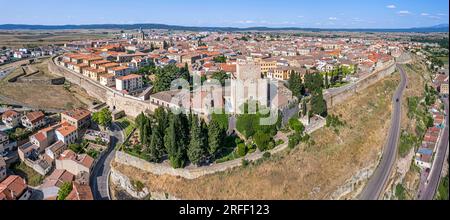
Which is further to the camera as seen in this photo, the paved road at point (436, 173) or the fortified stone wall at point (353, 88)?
the fortified stone wall at point (353, 88)

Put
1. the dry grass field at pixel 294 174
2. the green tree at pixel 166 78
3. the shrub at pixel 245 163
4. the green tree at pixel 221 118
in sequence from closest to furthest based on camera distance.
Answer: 1. the dry grass field at pixel 294 174
2. the shrub at pixel 245 163
3. the green tree at pixel 221 118
4. the green tree at pixel 166 78

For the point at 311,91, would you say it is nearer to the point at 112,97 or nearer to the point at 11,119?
the point at 112,97

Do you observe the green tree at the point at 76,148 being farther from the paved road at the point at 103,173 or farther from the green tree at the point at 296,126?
the green tree at the point at 296,126

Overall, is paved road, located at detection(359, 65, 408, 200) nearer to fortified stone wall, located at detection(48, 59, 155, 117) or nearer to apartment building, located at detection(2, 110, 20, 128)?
fortified stone wall, located at detection(48, 59, 155, 117)

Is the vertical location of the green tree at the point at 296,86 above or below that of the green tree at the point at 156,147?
above

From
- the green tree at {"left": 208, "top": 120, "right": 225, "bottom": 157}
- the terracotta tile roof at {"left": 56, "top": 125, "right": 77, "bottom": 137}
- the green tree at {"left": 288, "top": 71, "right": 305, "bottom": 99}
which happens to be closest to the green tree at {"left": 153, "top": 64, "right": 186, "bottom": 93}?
the terracotta tile roof at {"left": 56, "top": 125, "right": 77, "bottom": 137}

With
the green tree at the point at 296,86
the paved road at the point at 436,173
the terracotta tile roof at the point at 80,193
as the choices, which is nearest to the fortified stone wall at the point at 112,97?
the terracotta tile roof at the point at 80,193

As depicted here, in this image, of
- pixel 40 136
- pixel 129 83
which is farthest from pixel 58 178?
pixel 129 83
